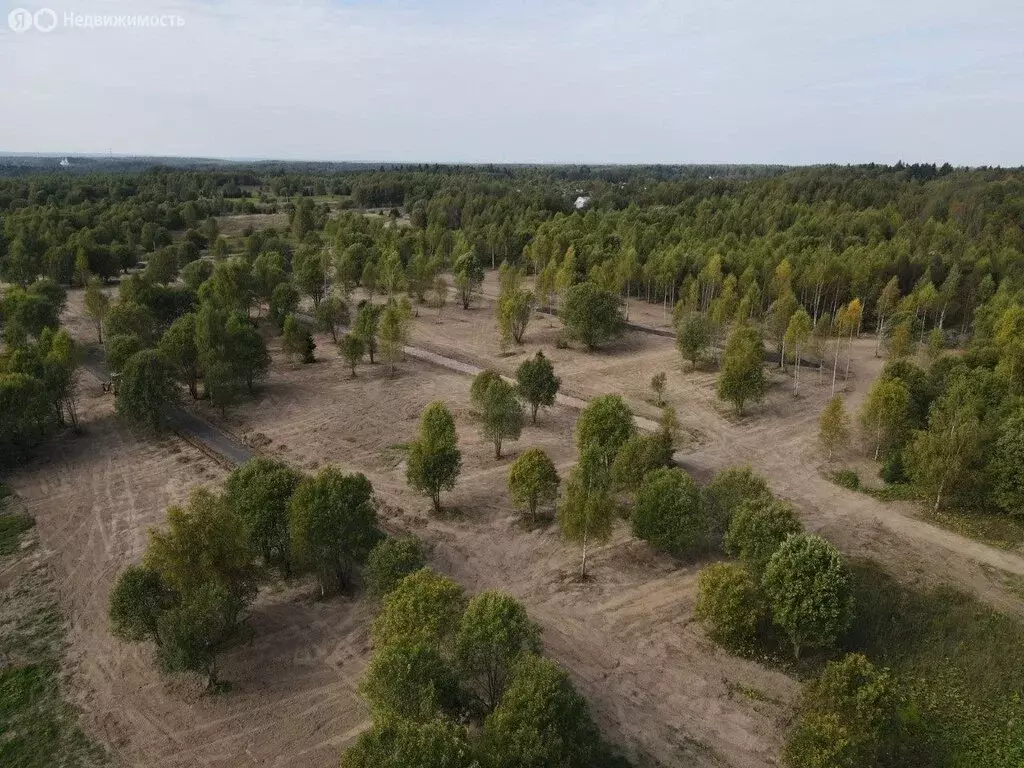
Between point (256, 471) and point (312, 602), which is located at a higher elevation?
point (256, 471)

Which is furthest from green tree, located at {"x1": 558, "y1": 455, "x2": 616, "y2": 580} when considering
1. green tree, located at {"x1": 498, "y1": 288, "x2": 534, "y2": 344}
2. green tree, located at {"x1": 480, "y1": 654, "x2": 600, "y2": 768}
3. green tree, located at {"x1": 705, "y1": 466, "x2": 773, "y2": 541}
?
green tree, located at {"x1": 498, "y1": 288, "x2": 534, "y2": 344}

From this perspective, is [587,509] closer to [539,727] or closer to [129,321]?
[539,727]

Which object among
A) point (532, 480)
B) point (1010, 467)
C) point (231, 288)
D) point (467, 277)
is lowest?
point (532, 480)

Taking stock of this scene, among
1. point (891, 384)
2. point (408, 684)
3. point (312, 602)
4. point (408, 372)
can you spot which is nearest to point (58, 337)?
point (408, 372)

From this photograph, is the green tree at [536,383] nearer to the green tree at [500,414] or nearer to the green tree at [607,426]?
the green tree at [500,414]

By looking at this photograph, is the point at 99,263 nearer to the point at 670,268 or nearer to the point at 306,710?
the point at 670,268

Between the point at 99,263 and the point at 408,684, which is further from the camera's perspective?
the point at 99,263

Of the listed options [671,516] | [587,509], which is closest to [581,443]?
[671,516]

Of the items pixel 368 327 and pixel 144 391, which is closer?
pixel 144 391
